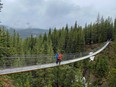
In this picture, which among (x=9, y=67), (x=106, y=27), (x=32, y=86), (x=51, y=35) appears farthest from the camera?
(x=106, y=27)

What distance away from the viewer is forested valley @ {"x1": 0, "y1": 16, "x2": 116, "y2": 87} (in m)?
62.0

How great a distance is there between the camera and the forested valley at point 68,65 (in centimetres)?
6203

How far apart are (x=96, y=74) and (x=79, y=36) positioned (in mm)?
57416

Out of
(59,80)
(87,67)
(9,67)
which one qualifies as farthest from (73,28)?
(9,67)

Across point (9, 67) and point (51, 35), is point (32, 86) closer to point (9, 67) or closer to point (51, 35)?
point (9, 67)

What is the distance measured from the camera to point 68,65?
72.8 metres

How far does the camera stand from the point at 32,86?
6581 centimetres

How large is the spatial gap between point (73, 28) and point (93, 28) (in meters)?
11.3

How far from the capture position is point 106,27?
16488 centimetres

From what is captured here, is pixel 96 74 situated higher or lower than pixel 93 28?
lower

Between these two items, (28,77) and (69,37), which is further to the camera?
(69,37)

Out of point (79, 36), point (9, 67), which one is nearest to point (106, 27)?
point (79, 36)

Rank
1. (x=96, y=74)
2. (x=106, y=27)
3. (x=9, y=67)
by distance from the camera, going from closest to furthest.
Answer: (x=9, y=67) < (x=96, y=74) < (x=106, y=27)

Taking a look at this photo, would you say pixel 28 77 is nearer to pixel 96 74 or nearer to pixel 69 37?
pixel 96 74
